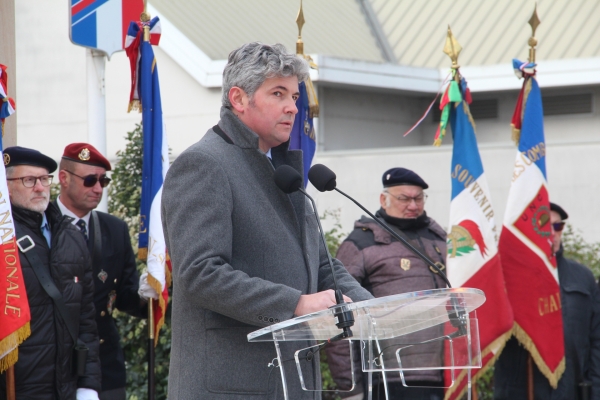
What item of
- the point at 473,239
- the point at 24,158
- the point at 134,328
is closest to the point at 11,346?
the point at 24,158

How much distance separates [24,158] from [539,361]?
12.3ft

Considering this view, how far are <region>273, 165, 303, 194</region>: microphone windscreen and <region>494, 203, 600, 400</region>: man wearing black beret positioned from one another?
4.05 meters

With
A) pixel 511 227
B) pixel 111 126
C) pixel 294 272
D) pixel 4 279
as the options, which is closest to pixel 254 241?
pixel 294 272

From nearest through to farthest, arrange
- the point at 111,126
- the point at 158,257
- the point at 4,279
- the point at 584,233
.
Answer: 1. the point at 4,279
2. the point at 158,257
3. the point at 584,233
4. the point at 111,126

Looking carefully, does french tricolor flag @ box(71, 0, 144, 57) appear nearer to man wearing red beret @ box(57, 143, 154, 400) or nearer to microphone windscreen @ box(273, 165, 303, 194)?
man wearing red beret @ box(57, 143, 154, 400)

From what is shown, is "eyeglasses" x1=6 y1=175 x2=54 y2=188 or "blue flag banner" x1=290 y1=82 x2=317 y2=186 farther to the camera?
"blue flag banner" x1=290 y1=82 x2=317 y2=186

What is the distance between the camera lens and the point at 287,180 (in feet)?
10.3

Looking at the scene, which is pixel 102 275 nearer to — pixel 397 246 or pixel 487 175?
pixel 397 246

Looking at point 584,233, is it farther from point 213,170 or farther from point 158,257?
point 213,170

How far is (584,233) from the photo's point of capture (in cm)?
1202

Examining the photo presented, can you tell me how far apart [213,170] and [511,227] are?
401 centimetres

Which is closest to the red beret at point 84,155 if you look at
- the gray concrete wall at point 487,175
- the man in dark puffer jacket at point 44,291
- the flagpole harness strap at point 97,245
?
the flagpole harness strap at point 97,245

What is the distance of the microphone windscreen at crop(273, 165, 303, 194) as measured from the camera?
3154mm

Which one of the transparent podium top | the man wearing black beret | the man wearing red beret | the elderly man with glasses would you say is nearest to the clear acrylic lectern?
the transparent podium top
